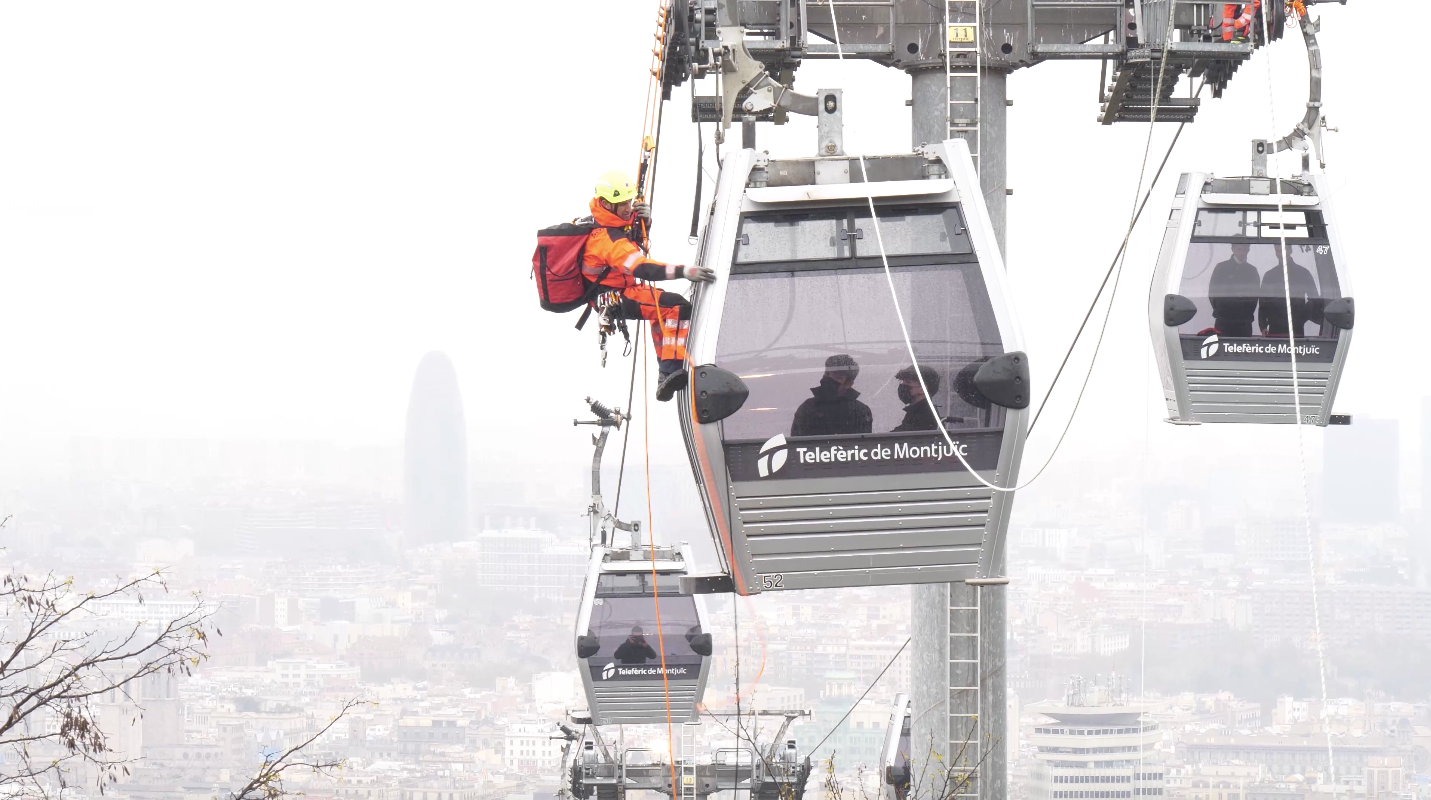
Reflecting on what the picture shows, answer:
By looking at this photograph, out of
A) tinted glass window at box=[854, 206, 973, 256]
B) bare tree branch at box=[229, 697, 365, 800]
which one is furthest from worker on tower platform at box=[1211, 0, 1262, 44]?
bare tree branch at box=[229, 697, 365, 800]

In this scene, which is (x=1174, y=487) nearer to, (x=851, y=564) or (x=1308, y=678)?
(x=1308, y=678)

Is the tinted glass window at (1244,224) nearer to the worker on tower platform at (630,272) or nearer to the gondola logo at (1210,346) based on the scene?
the gondola logo at (1210,346)

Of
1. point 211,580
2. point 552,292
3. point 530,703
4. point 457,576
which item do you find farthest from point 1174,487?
point 552,292

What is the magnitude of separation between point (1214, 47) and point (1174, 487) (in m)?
87.0

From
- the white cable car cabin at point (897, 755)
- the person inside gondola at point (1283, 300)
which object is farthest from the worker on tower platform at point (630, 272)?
the person inside gondola at point (1283, 300)

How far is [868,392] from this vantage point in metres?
6.43

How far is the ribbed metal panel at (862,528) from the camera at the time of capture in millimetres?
6492

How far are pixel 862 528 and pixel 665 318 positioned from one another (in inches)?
64.6

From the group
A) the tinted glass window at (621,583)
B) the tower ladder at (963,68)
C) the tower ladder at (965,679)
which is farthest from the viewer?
the tinted glass window at (621,583)

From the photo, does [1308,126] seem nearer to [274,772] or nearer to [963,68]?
[963,68]

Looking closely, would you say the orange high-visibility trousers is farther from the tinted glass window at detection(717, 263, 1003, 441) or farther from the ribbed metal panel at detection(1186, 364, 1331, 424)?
the ribbed metal panel at detection(1186, 364, 1331, 424)

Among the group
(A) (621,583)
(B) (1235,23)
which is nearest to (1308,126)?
(B) (1235,23)

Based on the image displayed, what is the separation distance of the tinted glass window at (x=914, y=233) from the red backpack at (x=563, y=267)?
5.99ft

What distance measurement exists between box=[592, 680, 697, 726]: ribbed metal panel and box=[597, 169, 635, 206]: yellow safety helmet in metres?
7.66
